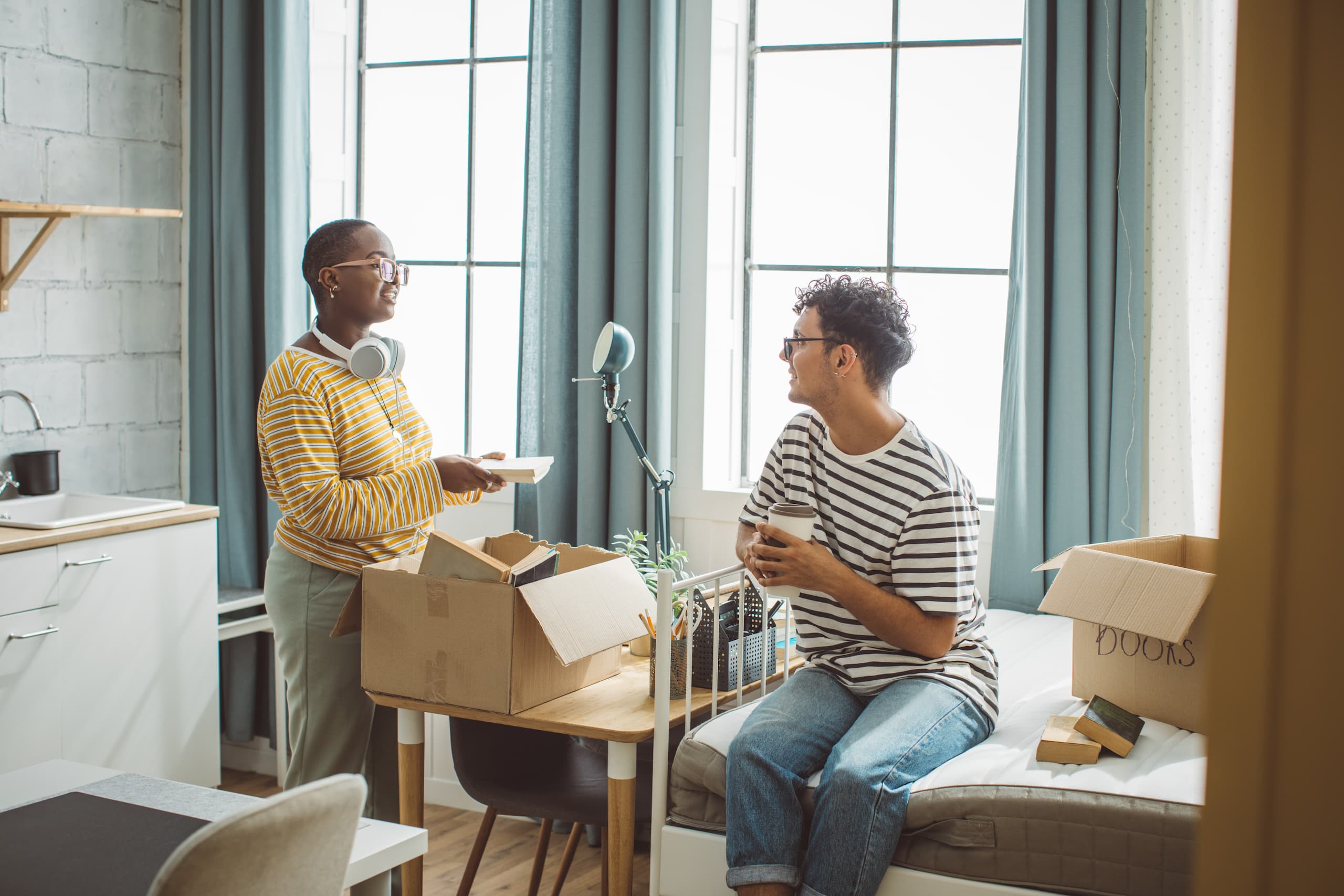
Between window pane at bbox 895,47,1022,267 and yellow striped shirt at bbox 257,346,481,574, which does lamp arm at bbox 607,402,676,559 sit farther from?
window pane at bbox 895,47,1022,267

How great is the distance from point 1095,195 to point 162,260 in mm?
2717

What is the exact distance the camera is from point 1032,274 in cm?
247

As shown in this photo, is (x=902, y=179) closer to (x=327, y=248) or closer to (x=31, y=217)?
(x=327, y=248)

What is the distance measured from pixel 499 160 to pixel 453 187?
0.19 m

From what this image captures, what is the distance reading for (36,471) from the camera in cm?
304

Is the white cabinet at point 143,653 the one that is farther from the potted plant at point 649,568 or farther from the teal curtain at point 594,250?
the potted plant at point 649,568

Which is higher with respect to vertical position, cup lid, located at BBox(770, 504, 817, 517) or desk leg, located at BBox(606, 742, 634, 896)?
cup lid, located at BBox(770, 504, 817, 517)

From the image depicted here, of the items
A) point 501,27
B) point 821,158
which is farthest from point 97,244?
point 821,158

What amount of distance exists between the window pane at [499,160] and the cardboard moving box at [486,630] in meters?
1.59

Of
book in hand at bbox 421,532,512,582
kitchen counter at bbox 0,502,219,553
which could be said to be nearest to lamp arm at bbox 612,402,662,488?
book in hand at bbox 421,532,512,582

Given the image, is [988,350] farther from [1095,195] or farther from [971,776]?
[971,776]

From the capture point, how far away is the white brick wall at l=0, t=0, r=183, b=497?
3.07 m

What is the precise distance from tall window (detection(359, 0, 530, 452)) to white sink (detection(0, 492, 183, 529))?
0.88 m

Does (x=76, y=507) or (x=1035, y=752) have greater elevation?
(x=76, y=507)
